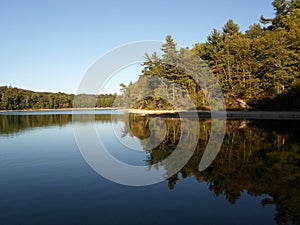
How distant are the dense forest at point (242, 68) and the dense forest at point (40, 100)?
262ft

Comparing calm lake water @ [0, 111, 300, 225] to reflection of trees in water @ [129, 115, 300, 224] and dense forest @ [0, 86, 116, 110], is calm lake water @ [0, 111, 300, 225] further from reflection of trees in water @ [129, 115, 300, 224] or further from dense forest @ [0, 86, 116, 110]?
dense forest @ [0, 86, 116, 110]

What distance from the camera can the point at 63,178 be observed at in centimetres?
1085

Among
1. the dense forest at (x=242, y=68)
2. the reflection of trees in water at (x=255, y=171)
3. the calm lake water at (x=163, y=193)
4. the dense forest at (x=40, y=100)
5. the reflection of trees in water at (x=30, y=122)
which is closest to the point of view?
the calm lake water at (x=163, y=193)

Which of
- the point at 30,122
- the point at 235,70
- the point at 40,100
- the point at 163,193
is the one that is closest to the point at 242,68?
the point at 235,70

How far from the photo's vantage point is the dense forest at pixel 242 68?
39.2 m

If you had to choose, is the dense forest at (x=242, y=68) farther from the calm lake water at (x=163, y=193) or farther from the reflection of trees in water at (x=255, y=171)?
the calm lake water at (x=163, y=193)

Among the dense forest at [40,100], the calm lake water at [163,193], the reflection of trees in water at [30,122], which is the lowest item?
the calm lake water at [163,193]

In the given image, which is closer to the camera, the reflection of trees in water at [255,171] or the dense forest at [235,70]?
the reflection of trees in water at [255,171]

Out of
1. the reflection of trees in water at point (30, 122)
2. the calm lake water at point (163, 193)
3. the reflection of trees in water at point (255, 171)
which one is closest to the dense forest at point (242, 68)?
the reflection of trees in water at point (30, 122)

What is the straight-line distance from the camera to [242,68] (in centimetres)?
4697

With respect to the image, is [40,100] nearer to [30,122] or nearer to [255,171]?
[30,122]

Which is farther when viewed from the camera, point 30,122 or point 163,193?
point 30,122

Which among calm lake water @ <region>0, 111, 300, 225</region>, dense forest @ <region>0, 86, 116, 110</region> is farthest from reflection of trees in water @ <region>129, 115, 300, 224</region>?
dense forest @ <region>0, 86, 116, 110</region>

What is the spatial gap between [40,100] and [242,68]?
127372 millimetres
